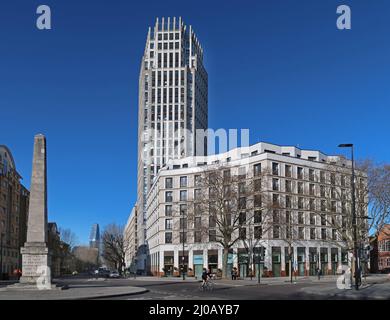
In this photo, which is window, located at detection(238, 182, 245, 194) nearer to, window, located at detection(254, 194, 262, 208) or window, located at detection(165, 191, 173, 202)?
window, located at detection(254, 194, 262, 208)

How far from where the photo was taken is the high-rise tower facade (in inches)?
5438

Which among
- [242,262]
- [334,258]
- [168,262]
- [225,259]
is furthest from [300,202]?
[168,262]

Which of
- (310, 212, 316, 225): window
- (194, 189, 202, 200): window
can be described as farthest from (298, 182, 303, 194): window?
(194, 189, 202, 200): window

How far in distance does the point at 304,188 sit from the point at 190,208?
69.2 feet

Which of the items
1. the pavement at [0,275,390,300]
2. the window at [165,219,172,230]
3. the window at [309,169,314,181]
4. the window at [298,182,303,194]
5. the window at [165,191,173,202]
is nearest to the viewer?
the pavement at [0,275,390,300]

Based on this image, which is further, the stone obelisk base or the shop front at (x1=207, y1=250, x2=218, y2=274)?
the shop front at (x1=207, y1=250, x2=218, y2=274)

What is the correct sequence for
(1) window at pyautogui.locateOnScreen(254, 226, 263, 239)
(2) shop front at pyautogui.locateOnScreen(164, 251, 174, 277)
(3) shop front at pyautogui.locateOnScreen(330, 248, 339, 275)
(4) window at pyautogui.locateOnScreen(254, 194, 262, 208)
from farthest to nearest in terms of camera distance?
1. (2) shop front at pyautogui.locateOnScreen(164, 251, 174, 277)
2. (3) shop front at pyautogui.locateOnScreen(330, 248, 339, 275)
3. (4) window at pyautogui.locateOnScreen(254, 194, 262, 208)
4. (1) window at pyautogui.locateOnScreen(254, 226, 263, 239)

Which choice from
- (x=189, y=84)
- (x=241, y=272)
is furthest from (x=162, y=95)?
(x=241, y=272)

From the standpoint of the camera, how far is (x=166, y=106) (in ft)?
461

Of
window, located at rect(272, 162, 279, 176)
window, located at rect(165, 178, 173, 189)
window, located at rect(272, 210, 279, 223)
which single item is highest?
window, located at rect(272, 162, 279, 176)

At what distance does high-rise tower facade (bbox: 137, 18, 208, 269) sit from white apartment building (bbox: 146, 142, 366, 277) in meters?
38.1

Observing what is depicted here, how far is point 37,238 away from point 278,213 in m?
47.8

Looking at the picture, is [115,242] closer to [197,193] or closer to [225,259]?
[197,193]
